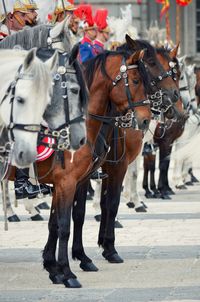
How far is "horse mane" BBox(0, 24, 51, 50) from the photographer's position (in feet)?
40.1

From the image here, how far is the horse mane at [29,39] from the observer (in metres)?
12.2

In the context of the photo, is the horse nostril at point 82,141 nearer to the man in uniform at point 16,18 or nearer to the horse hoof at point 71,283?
the horse hoof at point 71,283

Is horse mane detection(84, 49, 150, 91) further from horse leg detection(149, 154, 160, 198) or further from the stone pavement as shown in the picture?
horse leg detection(149, 154, 160, 198)

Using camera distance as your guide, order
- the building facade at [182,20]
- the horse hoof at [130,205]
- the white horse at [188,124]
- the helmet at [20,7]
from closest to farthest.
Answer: the helmet at [20,7], the horse hoof at [130,205], the white horse at [188,124], the building facade at [182,20]

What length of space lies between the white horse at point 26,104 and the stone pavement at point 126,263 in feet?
4.38

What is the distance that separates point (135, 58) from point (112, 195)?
1539 millimetres

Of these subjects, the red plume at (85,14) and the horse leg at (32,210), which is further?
the red plume at (85,14)

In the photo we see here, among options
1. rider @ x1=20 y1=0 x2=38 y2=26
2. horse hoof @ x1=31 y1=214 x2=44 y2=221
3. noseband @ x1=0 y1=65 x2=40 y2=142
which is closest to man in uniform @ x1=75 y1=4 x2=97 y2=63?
rider @ x1=20 y1=0 x2=38 y2=26

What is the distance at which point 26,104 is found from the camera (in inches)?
418

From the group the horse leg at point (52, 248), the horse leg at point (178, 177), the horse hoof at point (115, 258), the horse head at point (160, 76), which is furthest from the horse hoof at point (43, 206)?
the horse leg at point (52, 248)

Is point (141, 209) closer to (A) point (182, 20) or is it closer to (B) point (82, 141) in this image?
(B) point (82, 141)

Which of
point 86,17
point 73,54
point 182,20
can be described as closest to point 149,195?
point 86,17

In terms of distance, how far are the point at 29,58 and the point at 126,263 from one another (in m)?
3.42

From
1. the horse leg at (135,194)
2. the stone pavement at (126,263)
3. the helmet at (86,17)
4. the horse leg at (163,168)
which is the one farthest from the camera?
the horse leg at (163,168)
